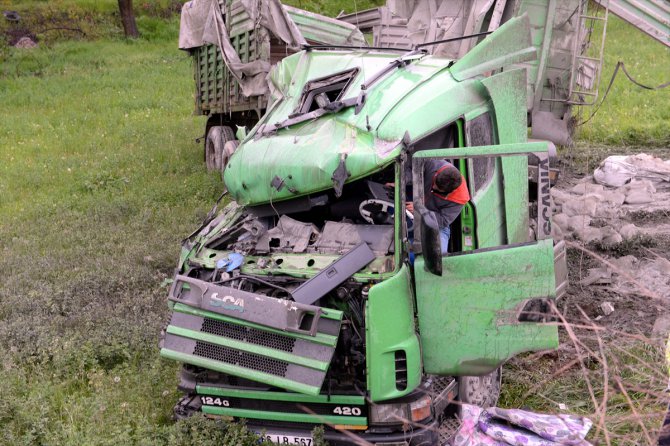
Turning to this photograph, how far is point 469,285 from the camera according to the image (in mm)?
4816

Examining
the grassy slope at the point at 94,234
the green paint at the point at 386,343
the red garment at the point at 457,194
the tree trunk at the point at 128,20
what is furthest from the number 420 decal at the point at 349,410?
the tree trunk at the point at 128,20

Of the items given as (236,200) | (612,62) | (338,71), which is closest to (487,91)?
(338,71)

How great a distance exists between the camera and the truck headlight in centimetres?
475

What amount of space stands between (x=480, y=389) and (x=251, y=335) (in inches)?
70.4

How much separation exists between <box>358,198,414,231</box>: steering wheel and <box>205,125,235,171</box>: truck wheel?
25.3ft

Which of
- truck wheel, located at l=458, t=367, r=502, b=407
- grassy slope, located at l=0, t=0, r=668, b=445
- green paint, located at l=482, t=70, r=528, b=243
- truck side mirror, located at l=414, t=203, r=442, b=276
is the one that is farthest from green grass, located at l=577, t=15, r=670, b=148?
truck side mirror, located at l=414, t=203, r=442, b=276

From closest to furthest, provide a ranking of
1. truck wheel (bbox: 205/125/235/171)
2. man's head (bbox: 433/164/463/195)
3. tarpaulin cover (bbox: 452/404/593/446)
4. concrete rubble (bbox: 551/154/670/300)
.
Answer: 1. tarpaulin cover (bbox: 452/404/593/446)
2. man's head (bbox: 433/164/463/195)
3. concrete rubble (bbox: 551/154/670/300)
4. truck wheel (bbox: 205/125/235/171)

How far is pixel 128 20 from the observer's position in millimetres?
26797

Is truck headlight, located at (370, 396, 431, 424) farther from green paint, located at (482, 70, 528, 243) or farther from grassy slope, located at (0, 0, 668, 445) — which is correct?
green paint, located at (482, 70, 528, 243)

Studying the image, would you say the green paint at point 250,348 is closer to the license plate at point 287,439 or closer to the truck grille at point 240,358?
the truck grille at point 240,358

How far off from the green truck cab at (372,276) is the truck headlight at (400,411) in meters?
0.01

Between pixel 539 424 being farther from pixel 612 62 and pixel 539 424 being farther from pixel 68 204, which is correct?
pixel 612 62

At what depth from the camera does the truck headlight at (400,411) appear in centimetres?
475

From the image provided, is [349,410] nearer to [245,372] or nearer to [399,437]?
[399,437]
